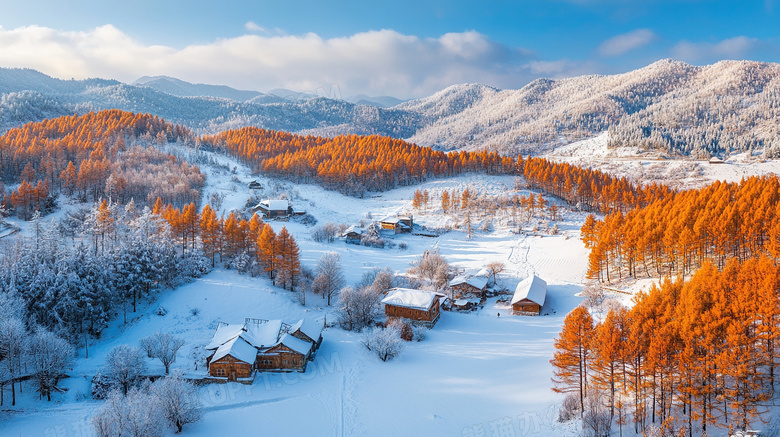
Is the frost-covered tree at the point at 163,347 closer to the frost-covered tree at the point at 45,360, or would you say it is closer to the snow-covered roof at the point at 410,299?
the frost-covered tree at the point at 45,360

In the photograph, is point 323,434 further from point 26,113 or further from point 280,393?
point 26,113

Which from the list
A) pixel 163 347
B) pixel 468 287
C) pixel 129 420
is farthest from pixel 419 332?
pixel 129 420

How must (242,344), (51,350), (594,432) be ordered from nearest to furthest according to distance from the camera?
(594,432), (51,350), (242,344)

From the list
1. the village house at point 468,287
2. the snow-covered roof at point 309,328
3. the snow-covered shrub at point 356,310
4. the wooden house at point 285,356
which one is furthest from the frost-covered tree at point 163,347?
the village house at point 468,287

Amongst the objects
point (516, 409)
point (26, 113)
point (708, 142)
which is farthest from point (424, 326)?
point (708, 142)

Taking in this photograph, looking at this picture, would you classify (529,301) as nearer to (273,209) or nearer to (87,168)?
(273,209)

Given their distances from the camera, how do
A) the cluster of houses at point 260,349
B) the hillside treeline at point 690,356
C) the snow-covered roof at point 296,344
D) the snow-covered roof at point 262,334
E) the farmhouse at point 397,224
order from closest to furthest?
the hillside treeline at point 690,356, the cluster of houses at point 260,349, the snow-covered roof at point 296,344, the snow-covered roof at point 262,334, the farmhouse at point 397,224

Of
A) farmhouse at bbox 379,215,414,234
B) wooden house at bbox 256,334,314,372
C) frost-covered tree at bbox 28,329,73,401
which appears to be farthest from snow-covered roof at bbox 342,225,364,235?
frost-covered tree at bbox 28,329,73,401
